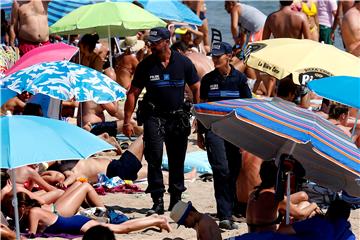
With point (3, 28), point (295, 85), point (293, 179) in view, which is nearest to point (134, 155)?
point (295, 85)

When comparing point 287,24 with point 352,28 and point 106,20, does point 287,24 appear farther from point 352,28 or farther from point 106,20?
point 106,20

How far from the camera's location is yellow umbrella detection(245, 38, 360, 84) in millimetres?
8180

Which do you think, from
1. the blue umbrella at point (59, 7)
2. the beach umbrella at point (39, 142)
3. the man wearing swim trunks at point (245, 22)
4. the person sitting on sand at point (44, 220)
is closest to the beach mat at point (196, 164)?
the person sitting on sand at point (44, 220)

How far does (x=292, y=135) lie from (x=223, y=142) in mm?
2541

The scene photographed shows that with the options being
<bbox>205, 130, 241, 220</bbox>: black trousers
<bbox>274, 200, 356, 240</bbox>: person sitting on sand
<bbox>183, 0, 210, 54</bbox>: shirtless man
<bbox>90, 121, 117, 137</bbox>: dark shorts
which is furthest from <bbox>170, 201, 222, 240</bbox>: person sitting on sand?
<bbox>183, 0, 210, 54</bbox>: shirtless man

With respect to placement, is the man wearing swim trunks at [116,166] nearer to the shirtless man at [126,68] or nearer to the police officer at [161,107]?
the police officer at [161,107]

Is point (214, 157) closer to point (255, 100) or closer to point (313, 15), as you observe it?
point (255, 100)

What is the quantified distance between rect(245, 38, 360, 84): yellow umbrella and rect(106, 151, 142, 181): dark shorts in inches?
59.7

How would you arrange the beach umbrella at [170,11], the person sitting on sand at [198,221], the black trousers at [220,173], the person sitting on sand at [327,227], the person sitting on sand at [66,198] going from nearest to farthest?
the person sitting on sand at [327,227]
the person sitting on sand at [198,221]
the person sitting on sand at [66,198]
the black trousers at [220,173]
the beach umbrella at [170,11]

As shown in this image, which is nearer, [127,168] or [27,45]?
[127,168]

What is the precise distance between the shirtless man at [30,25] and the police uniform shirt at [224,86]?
19.3ft

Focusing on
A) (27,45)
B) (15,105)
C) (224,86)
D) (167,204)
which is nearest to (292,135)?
(224,86)

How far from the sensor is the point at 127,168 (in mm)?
9383

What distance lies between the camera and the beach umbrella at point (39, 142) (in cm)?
530
